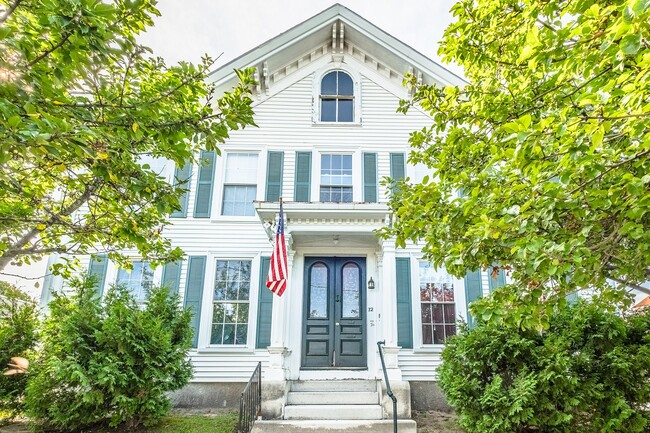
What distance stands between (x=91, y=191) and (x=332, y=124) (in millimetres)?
5815

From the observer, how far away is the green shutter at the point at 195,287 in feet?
25.6

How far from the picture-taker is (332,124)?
30.0 feet

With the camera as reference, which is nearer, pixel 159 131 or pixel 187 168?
pixel 159 131

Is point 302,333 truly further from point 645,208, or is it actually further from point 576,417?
point 645,208

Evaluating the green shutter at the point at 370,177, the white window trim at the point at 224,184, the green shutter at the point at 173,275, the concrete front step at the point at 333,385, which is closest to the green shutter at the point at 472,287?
the green shutter at the point at 370,177

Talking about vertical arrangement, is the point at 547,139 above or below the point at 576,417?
above

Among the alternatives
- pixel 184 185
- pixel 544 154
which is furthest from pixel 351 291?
pixel 544 154

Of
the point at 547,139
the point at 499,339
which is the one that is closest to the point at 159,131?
the point at 547,139

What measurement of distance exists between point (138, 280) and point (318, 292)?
381 centimetres

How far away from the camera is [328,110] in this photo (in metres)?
9.38

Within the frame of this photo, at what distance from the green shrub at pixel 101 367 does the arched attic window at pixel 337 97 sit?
597 cm

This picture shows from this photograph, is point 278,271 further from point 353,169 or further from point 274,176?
point 353,169

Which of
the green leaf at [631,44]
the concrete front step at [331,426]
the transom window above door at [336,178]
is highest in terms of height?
the transom window above door at [336,178]

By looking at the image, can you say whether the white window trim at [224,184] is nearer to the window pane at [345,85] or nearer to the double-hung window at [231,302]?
the double-hung window at [231,302]
